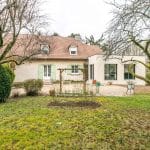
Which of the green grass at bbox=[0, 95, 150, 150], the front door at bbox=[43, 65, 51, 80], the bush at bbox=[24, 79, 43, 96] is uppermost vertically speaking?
the front door at bbox=[43, 65, 51, 80]

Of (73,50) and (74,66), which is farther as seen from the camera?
(73,50)

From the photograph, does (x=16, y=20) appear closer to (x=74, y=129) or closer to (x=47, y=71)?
(x=74, y=129)

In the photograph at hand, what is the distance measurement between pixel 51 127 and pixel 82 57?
32.5 m

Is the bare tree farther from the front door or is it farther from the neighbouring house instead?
the front door

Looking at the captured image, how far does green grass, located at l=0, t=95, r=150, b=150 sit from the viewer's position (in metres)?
9.70

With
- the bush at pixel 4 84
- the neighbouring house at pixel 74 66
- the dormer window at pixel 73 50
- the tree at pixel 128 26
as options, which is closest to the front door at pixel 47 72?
the neighbouring house at pixel 74 66

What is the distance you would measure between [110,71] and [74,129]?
28.3m

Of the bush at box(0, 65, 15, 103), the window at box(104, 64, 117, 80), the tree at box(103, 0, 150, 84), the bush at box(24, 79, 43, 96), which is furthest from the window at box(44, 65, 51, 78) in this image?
the tree at box(103, 0, 150, 84)

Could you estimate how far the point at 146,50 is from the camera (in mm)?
6391

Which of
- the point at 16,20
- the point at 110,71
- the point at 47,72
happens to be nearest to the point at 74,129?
the point at 16,20

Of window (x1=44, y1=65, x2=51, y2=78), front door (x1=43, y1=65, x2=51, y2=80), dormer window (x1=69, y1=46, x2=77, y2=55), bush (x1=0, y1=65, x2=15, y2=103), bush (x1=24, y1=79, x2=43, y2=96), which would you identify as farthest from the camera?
dormer window (x1=69, y1=46, x2=77, y2=55)

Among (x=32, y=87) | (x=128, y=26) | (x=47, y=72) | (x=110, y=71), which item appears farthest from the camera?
(x=47, y=72)

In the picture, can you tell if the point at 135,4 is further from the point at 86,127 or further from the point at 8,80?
the point at 8,80

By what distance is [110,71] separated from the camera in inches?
1544
